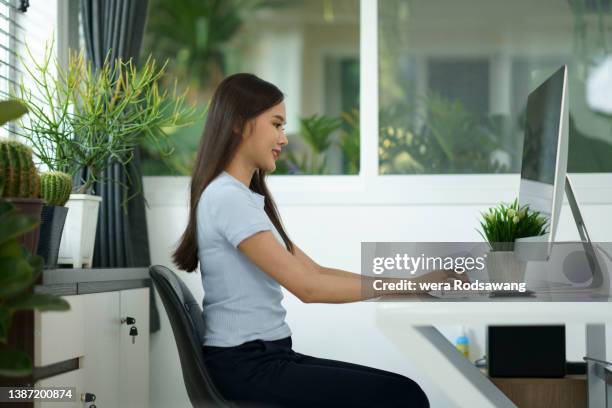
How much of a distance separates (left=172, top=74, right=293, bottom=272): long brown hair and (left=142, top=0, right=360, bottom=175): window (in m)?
1.44

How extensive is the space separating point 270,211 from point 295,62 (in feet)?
5.52

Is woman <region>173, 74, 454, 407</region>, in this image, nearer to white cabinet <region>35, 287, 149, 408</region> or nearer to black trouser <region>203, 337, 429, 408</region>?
black trouser <region>203, 337, 429, 408</region>

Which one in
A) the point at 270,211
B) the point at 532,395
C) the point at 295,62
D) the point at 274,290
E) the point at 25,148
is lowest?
the point at 532,395

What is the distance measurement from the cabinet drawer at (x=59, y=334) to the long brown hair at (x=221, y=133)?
11.9 inches

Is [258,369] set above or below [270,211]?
below

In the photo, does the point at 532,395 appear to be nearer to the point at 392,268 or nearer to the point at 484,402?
the point at 484,402

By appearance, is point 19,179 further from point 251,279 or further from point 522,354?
point 522,354

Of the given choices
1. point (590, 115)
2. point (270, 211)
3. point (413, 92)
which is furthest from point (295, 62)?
point (270, 211)

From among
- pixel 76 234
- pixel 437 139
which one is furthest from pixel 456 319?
pixel 437 139

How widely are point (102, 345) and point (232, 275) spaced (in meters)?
0.62

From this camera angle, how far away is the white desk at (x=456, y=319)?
47.6 inches

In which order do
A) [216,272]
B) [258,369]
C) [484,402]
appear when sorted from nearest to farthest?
[484,402] → [258,369] → [216,272]

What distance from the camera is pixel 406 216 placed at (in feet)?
9.94

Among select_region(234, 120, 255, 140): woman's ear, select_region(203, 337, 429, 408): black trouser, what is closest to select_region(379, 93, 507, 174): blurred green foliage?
select_region(234, 120, 255, 140): woman's ear
